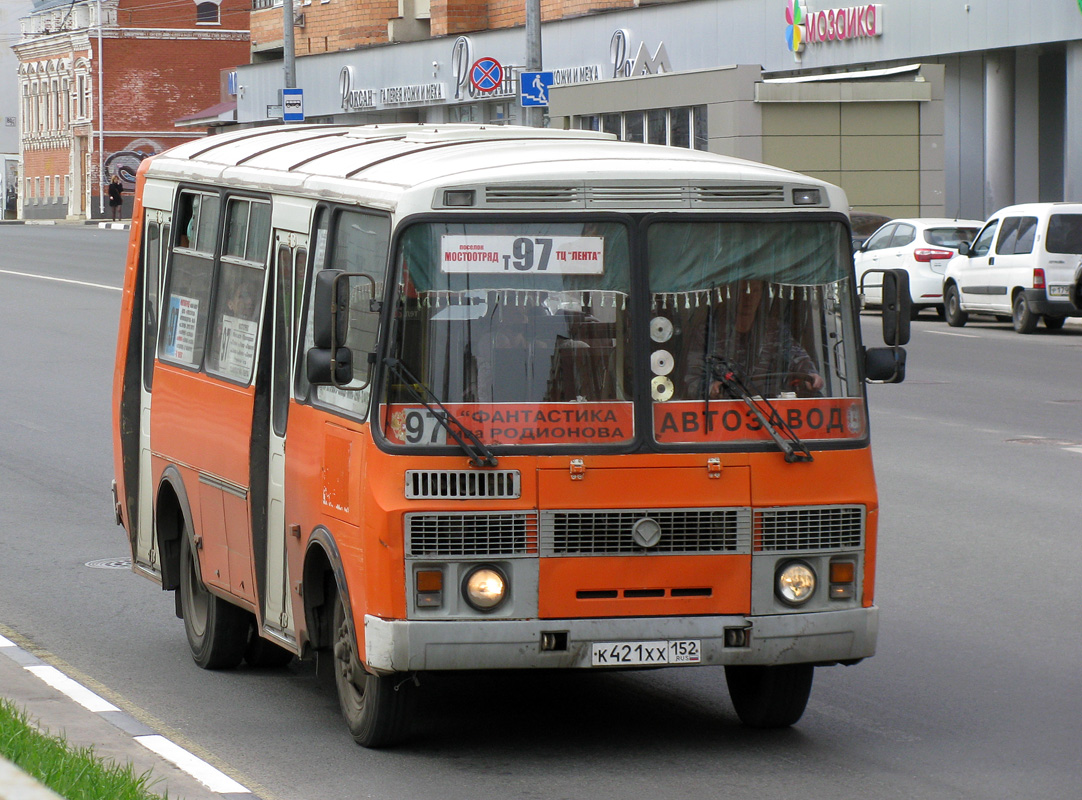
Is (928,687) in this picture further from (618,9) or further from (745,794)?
(618,9)

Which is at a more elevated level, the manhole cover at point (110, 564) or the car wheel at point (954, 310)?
the car wheel at point (954, 310)

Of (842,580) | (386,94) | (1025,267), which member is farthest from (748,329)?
(386,94)

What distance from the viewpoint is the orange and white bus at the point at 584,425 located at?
6.52 meters

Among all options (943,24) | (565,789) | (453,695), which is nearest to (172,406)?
(453,695)

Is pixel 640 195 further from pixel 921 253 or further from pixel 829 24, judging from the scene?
pixel 829 24

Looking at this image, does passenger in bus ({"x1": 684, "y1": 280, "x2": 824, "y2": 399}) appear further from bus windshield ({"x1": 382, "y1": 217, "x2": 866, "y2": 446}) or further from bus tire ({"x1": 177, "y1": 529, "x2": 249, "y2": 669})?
bus tire ({"x1": 177, "y1": 529, "x2": 249, "y2": 669})

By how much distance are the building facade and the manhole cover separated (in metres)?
24.2

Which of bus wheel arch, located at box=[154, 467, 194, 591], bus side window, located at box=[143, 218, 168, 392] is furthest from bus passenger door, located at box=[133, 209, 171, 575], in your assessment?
bus wheel arch, located at box=[154, 467, 194, 591]

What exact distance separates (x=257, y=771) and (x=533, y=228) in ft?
6.82

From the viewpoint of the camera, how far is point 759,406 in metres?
6.78

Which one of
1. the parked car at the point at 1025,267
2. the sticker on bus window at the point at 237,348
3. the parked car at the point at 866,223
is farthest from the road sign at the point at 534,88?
the sticker on bus window at the point at 237,348

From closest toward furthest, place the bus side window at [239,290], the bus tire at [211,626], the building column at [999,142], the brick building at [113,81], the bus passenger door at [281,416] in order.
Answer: the bus passenger door at [281,416] → the bus side window at [239,290] → the bus tire at [211,626] → the building column at [999,142] → the brick building at [113,81]

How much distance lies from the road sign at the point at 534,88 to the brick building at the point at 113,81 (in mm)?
58192

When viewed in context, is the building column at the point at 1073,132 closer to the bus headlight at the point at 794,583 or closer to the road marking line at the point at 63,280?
the road marking line at the point at 63,280
